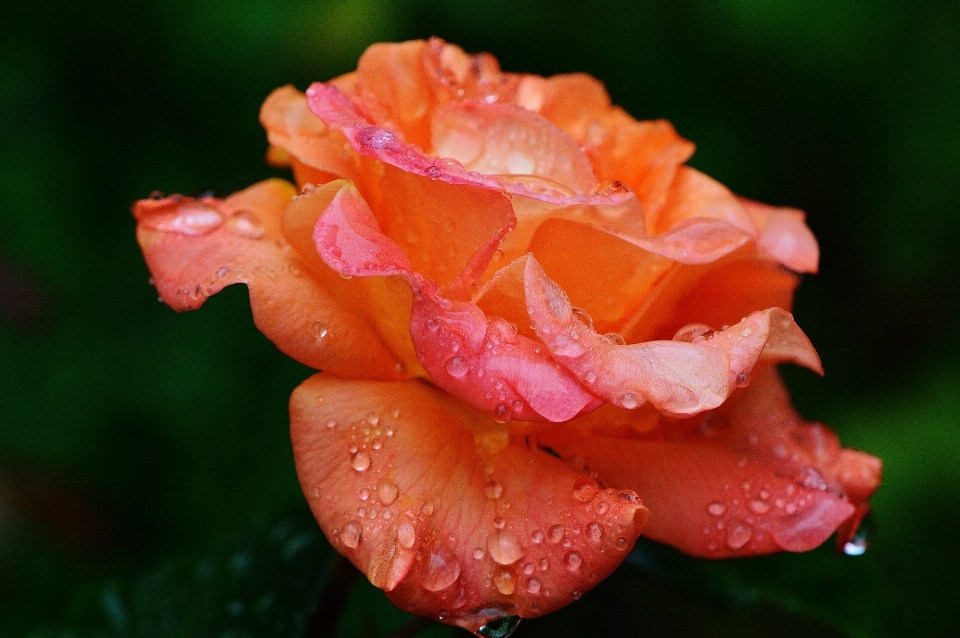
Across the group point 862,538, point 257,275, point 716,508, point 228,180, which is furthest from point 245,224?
point 228,180

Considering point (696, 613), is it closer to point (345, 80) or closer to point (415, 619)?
point (415, 619)

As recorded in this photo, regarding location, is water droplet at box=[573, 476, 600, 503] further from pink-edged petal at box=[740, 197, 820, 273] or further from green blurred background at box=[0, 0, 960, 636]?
green blurred background at box=[0, 0, 960, 636]

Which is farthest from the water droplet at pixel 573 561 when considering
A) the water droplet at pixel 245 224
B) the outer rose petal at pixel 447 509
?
the water droplet at pixel 245 224

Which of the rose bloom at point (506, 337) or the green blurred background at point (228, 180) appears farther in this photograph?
the green blurred background at point (228, 180)

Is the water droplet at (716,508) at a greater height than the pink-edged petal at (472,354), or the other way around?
the pink-edged petal at (472,354)

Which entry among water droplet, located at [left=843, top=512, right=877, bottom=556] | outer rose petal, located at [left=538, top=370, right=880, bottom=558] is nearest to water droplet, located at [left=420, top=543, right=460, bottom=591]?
outer rose petal, located at [left=538, top=370, right=880, bottom=558]

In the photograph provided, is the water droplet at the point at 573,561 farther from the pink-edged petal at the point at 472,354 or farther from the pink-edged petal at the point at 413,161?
the pink-edged petal at the point at 413,161

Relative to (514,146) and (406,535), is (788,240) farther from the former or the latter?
(406,535)
